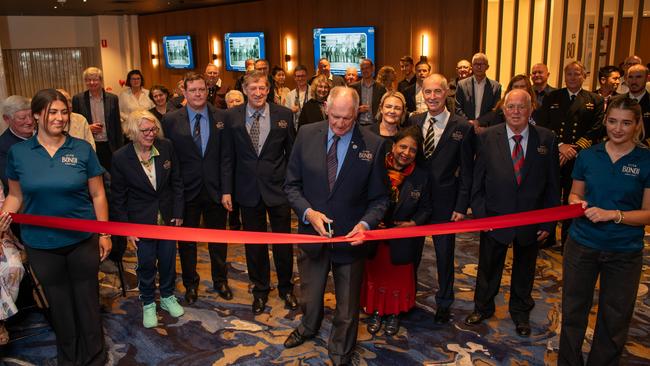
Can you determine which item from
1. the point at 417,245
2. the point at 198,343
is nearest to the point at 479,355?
the point at 417,245

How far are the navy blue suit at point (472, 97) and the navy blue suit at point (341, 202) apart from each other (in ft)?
10.4

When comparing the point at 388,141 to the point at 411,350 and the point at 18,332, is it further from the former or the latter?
the point at 18,332

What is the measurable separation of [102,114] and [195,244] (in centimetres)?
300

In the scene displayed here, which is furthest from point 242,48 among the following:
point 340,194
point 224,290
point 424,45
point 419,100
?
point 340,194

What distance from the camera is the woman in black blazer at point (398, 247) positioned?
11.7ft

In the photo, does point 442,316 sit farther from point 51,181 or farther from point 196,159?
point 51,181

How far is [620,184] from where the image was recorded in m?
2.86

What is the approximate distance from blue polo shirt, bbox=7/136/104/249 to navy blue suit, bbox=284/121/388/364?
3.97ft

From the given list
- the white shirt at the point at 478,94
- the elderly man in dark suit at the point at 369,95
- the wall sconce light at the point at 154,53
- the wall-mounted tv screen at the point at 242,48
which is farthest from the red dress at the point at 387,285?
the wall sconce light at the point at 154,53

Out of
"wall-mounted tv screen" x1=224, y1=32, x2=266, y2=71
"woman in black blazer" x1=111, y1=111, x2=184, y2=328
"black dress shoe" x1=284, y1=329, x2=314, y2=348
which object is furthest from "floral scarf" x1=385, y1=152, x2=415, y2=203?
"wall-mounted tv screen" x1=224, y1=32, x2=266, y2=71

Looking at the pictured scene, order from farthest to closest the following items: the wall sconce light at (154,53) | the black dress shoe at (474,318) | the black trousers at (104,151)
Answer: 1. the wall sconce light at (154,53)
2. the black trousers at (104,151)
3. the black dress shoe at (474,318)

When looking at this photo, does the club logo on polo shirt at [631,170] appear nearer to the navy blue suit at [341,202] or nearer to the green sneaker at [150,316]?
the navy blue suit at [341,202]

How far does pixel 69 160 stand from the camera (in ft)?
10.2

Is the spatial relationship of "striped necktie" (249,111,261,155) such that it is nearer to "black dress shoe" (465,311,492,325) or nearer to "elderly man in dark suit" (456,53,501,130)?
"black dress shoe" (465,311,492,325)
